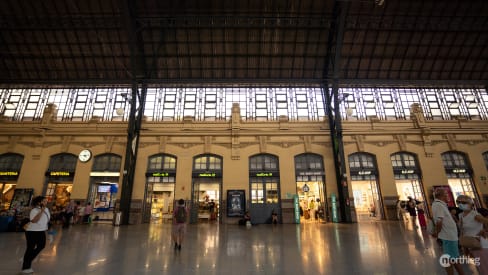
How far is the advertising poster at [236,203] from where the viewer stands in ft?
51.8

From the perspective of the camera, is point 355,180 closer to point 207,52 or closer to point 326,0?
point 326,0

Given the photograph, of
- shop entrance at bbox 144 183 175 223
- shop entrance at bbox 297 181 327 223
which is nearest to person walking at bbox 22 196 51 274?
shop entrance at bbox 144 183 175 223

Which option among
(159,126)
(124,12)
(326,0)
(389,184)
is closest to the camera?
(124,12)

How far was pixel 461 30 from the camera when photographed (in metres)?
15.9

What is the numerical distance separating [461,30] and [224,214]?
2065 cm

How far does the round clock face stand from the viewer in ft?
55.8

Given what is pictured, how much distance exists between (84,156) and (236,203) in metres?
11.7

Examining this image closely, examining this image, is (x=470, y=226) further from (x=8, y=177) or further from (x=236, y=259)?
(x=8, y=177)

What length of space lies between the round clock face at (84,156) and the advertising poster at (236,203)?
10.7 meters

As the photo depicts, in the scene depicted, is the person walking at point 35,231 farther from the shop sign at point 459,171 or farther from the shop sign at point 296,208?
the shop sign at point 459,171

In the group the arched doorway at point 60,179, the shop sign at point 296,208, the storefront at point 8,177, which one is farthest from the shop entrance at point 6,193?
the shop sign at point 296,208

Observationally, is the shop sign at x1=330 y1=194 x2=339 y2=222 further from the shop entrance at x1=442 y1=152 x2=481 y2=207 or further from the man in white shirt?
the man in white shirt

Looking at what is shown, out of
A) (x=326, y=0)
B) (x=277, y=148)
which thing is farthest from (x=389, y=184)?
(x=326, y=0)

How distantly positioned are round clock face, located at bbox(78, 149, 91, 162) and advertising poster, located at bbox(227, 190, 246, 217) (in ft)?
35.1
